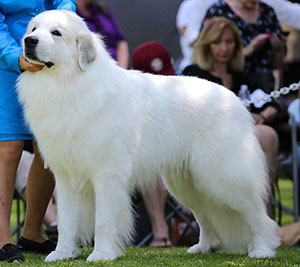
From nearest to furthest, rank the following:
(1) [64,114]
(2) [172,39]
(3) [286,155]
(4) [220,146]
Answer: (1) [64,114] < (4) [220,146] < (3) [286,155] < (2) [172,39]

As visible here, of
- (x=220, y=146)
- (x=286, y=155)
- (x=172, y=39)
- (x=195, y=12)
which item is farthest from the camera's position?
(x=172, y=39)

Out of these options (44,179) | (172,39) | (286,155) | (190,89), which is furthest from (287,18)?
(44,179)

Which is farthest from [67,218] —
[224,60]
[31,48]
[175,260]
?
[224,60]

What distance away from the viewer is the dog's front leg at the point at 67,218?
12.8ft

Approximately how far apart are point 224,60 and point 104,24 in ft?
4.04

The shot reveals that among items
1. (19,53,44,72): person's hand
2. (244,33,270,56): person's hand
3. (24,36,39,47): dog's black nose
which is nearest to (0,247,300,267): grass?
(19,53,44,72): person's hand

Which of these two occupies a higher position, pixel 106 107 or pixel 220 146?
pixel 106 107

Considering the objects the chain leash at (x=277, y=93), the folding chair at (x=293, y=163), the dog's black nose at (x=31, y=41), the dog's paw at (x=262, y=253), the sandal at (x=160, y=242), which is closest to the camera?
the dog's black nose at (x=31, y=41)

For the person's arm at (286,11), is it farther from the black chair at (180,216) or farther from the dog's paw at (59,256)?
the dog's paw at (59,256)

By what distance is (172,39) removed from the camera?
8.78 metres

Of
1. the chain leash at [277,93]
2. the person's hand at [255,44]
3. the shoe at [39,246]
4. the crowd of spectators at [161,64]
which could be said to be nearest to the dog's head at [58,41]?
the crowd of spectators at [161,64]

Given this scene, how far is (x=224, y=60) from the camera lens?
5629 mm

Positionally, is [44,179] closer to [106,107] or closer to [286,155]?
[106,107]

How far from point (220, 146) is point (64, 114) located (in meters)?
1.00
